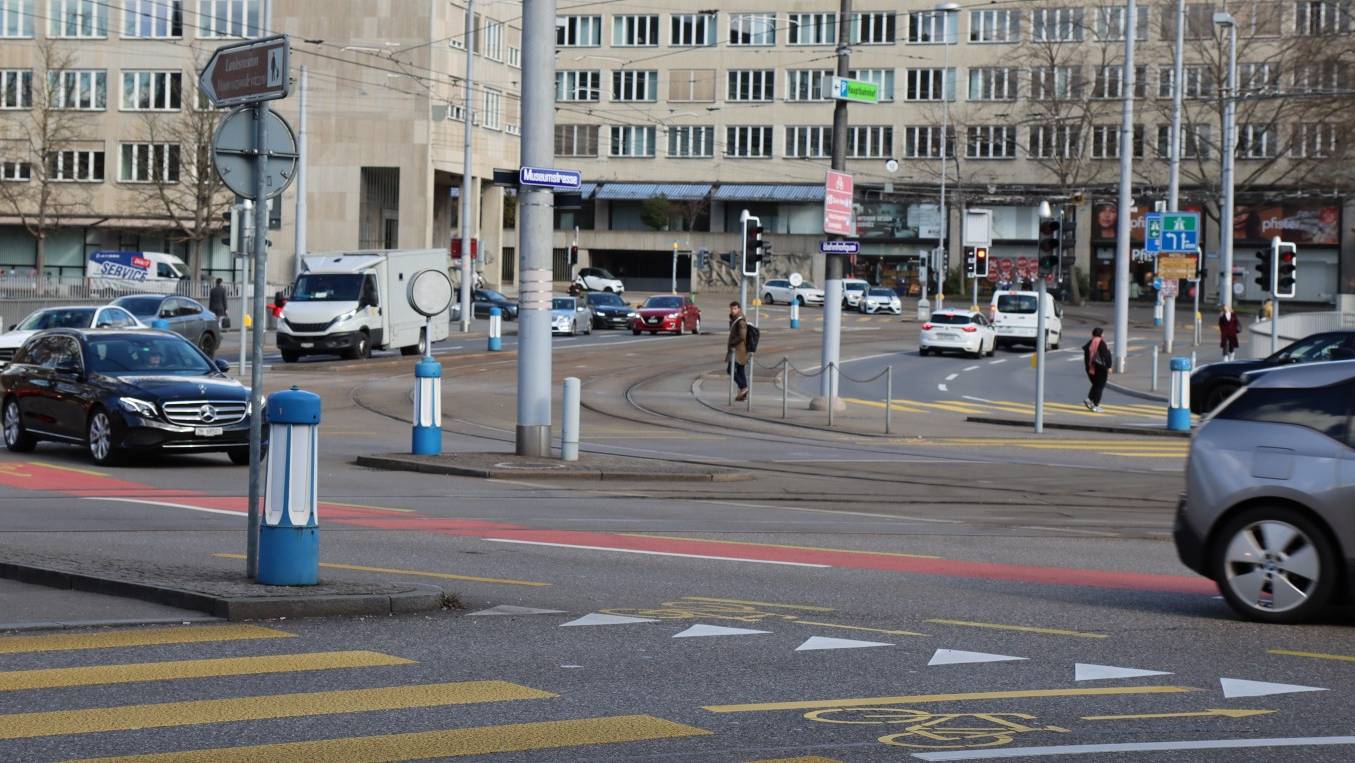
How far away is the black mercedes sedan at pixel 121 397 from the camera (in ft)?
66.5

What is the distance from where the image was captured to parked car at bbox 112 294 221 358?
46531 millimetres

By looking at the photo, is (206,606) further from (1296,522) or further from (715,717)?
(1296,522)

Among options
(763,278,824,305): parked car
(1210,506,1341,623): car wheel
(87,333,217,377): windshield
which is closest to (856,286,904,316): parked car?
(763,278,824,305): parked car

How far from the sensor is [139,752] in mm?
6664

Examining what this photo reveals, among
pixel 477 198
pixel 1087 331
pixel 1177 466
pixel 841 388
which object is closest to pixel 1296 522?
pixel 1177 466

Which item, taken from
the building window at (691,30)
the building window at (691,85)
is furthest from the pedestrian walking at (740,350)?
the building window at (691,30)

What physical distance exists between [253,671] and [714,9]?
94872 mm

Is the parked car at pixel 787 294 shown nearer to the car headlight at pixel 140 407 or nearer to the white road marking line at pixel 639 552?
the car headlight at pixel 140 407

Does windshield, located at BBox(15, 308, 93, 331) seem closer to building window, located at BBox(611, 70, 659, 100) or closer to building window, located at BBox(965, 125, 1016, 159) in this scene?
building window, located at BBox(965, 125, 1016, 159)

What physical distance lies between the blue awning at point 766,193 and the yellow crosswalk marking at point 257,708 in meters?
93.0

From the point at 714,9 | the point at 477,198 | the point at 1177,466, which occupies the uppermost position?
the point at 714,9

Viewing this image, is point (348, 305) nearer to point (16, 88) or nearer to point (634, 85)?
point (16, 88)

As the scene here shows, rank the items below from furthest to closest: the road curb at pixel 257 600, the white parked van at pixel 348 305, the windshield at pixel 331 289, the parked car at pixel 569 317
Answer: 1. the parked car at pixel 569 317
2. the windshield at pixel 331 289
3. the white parked van at pixel 348 305
4. the road curb at pixel 257 600

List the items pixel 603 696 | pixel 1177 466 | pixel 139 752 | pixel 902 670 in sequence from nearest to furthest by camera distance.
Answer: pixel 139 752, pixel 603 696, pixel 902 670, pixel 1177 466
